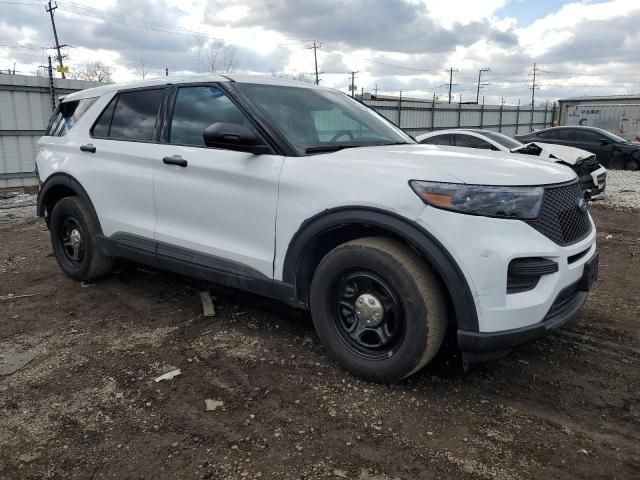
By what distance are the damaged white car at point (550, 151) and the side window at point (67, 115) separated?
6.61m

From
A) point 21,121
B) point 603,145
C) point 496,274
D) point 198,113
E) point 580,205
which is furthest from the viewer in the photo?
point 603,145

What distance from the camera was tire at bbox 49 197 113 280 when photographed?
4.80m

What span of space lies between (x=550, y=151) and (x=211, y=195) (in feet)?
29.6

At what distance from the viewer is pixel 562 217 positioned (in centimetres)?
299

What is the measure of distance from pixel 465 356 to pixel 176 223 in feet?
7.50

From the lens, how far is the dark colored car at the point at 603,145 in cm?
1553

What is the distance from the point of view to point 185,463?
8.17 ft

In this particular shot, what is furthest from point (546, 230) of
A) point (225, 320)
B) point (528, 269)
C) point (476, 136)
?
point (476, 136)

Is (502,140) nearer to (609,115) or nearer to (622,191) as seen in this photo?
(622,191)

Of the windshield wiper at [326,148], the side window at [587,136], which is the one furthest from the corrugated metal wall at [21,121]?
the side window at [587,136]

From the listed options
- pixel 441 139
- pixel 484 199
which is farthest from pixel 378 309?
pixel 441 139

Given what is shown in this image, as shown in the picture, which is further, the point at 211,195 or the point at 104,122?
the point at 104,122

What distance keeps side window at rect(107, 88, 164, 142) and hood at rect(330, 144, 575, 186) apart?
65.8 inches

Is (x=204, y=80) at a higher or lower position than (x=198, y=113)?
higher
